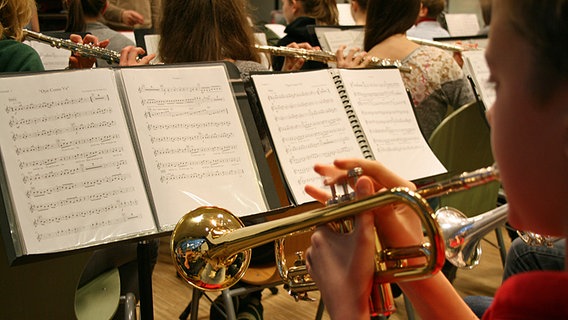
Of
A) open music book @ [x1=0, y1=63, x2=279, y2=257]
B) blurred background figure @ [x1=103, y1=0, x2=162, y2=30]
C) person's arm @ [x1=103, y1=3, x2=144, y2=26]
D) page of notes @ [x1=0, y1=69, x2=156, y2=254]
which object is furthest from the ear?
page of notes @ [x1=0, y1=69, x2=156, y2=254]

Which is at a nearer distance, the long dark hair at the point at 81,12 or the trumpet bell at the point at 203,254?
the trumpet bell at the point at 203,254

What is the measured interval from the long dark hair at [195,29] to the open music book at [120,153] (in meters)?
0.63

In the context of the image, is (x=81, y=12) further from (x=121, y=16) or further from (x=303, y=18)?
(x=303, y=18)

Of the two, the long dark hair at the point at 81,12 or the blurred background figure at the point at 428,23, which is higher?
the long dark hair at the point at 81,12

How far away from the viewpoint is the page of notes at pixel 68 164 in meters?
1.43

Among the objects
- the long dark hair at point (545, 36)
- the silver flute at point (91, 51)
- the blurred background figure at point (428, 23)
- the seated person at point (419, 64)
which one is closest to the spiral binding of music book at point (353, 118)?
the seated person at point (419, 64)

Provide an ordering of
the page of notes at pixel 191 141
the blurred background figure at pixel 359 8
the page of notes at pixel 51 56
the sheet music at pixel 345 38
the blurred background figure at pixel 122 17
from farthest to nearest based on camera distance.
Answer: the blurred background figure at pixel 122 17
the sheet music at pixel 345 38
the blurred background figure at pixel 359 8
the page of notes at pixel 51 56
the page of notes at pixel 191 141

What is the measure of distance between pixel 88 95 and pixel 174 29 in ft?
2.93

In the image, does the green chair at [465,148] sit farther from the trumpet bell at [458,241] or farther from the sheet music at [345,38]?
the sheet music at [345,38]

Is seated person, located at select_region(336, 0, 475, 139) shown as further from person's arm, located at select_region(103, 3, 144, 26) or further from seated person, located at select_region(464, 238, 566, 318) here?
person's arm, located at select_region(103, 3, 144, 26)

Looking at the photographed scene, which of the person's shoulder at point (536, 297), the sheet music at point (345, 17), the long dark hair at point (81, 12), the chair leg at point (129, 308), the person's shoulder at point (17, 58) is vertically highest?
the person's shoulder at point (536, 297)

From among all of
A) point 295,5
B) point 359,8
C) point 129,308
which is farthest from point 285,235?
point 295,5

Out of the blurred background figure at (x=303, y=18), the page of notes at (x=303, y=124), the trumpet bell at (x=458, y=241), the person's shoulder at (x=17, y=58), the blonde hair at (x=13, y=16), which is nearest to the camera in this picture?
the trumpet bell at (x=458, y=241)

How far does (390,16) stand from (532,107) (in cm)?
231
